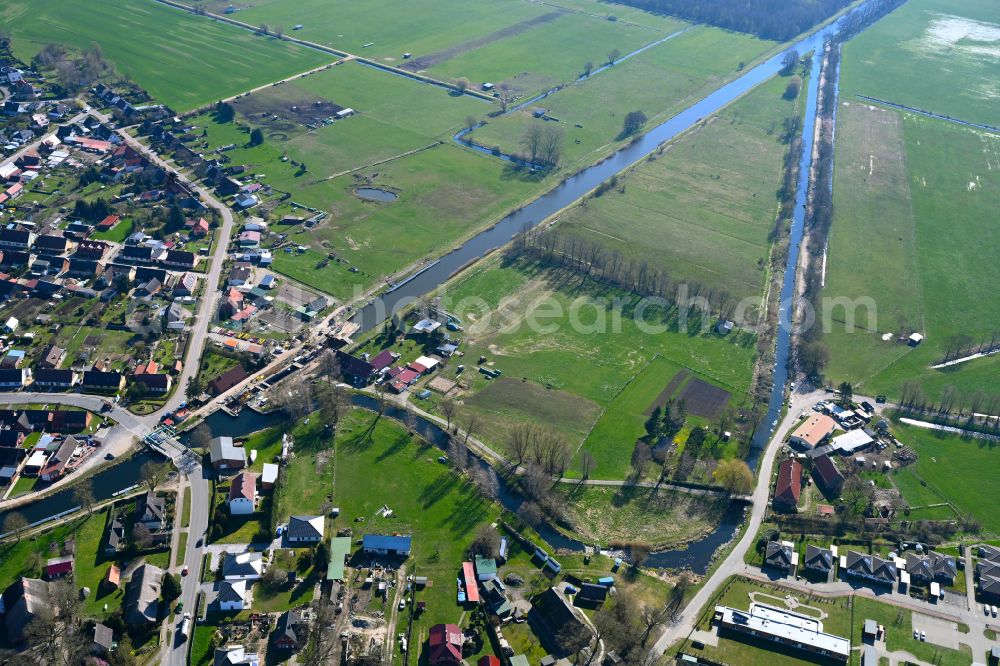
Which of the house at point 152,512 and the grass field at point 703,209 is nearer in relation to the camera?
the house at point 152,512

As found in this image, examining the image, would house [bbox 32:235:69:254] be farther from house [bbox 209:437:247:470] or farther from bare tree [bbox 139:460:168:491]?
house [bbox 209:437:247:470]

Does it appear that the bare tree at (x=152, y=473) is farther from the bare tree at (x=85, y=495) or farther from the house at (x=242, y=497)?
the house at (x=242, y=497)

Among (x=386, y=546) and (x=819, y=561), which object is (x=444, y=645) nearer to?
(x=386, y=546)

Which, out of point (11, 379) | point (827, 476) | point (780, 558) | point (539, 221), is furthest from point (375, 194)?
point (780, 558)

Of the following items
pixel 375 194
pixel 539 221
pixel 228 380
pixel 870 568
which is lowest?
pixel 228 380

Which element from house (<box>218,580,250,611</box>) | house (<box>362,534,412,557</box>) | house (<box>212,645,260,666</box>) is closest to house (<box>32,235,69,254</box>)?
house (<box>218,580,250,611</box>)

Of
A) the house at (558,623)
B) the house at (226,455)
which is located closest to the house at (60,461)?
the house at (226,455)
